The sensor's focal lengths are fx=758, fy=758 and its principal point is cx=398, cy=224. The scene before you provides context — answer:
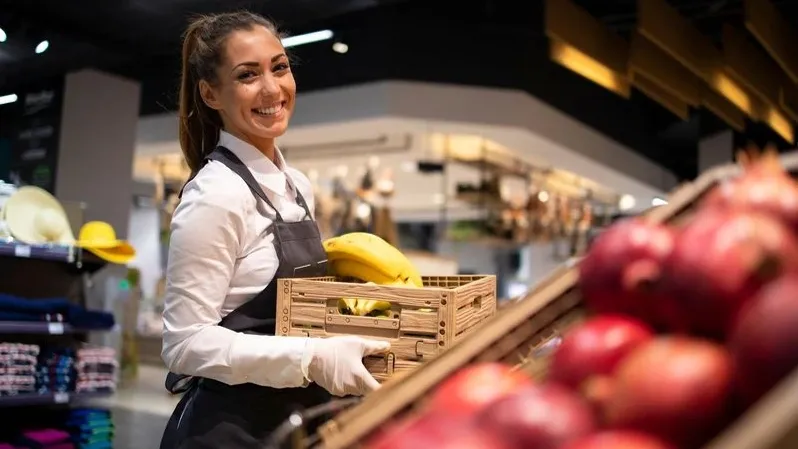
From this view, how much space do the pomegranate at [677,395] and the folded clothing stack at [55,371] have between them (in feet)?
14.3

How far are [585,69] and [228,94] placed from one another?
3734 mm

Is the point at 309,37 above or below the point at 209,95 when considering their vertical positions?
above

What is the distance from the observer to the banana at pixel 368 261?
1.75 meters

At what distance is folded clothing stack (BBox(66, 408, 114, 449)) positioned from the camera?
4.36 metres

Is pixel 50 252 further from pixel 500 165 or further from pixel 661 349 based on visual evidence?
pixel 500 165

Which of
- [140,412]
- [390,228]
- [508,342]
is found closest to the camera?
[508,342]

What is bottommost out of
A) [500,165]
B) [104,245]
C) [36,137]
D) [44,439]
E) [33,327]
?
[44,439]

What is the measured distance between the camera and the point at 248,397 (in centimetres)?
160

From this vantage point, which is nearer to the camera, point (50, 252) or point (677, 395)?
point (677, 395)

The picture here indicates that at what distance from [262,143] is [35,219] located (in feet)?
10.2

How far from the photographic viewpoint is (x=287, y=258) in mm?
1657

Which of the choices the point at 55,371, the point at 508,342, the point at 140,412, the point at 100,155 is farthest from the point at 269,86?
the point at 140,412

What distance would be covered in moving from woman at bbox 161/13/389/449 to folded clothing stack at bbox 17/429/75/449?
291 cm

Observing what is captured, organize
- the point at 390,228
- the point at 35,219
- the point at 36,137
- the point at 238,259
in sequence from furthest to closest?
1. the point at 390,228
2. the point at 36,137
3. the point at 35,219
4. the point at 238,259
